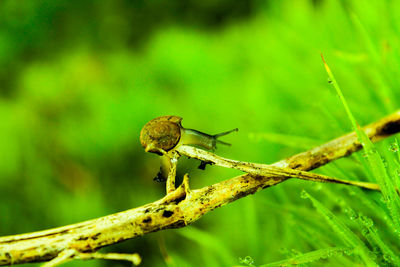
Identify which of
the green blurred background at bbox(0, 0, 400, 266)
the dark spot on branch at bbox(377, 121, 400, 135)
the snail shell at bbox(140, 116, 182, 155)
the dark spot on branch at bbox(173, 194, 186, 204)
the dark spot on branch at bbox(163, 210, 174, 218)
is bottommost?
the dark spot on branch at bbox(163, 210, 174, 218)

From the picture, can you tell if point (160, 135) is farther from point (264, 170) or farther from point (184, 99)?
point (184, 99)

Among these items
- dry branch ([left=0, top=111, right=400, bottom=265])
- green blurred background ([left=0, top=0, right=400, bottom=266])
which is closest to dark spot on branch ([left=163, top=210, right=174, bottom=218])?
dry branch ([left=0, top=111, right=400, bottom=265])

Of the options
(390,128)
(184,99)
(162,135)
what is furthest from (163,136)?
(184,99)

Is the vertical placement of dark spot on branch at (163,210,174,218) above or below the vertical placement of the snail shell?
below

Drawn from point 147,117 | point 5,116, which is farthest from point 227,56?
point 5,116

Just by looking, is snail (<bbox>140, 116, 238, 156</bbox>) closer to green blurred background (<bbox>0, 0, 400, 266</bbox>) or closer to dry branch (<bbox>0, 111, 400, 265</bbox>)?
dry branch (<bbox>0, 111, 400, 265</bbox>)

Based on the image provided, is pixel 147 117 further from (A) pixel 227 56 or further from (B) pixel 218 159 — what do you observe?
(B) pixel 218 159

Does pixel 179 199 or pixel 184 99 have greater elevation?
pixel 184 99
